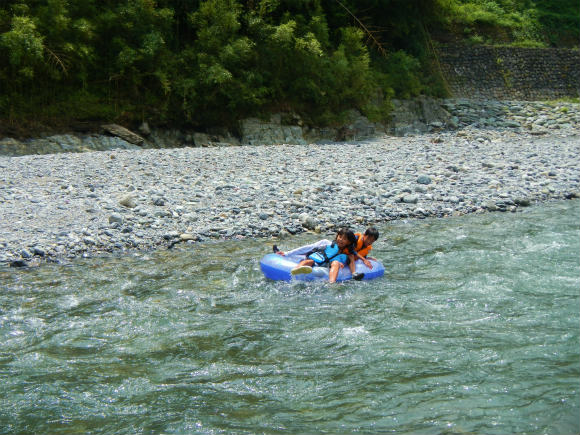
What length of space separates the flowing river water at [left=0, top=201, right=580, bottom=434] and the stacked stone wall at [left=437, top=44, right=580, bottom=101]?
18.7 metres

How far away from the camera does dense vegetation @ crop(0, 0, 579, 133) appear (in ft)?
52.6

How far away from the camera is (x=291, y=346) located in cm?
519

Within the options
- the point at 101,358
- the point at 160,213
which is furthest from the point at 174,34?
the point at 101,358

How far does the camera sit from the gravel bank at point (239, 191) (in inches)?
345

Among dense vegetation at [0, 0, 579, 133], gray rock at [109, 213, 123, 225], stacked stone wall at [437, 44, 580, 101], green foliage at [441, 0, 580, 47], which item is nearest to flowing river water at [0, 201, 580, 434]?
gray rock at [109, 213, 123, 225]

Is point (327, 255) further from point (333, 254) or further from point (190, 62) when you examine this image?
point (190, 62)

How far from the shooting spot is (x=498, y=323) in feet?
18.0

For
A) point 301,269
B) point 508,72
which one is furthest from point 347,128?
point 301,269

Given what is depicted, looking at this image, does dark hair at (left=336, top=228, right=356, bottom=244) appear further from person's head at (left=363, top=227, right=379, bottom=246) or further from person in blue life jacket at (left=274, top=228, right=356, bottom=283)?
person's head at (left=363, top=227, right=379, bottom=246)

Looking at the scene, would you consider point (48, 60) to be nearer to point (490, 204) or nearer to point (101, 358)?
point (490, 204)

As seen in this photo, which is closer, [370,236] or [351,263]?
[351,263]

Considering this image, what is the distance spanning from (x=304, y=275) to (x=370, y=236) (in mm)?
970

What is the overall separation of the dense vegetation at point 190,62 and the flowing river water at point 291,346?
10273mm

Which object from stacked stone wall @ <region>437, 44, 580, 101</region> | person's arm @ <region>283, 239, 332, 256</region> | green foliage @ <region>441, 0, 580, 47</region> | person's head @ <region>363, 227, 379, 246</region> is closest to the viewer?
person's head @ <region>363, 227, 379, 246</region>
